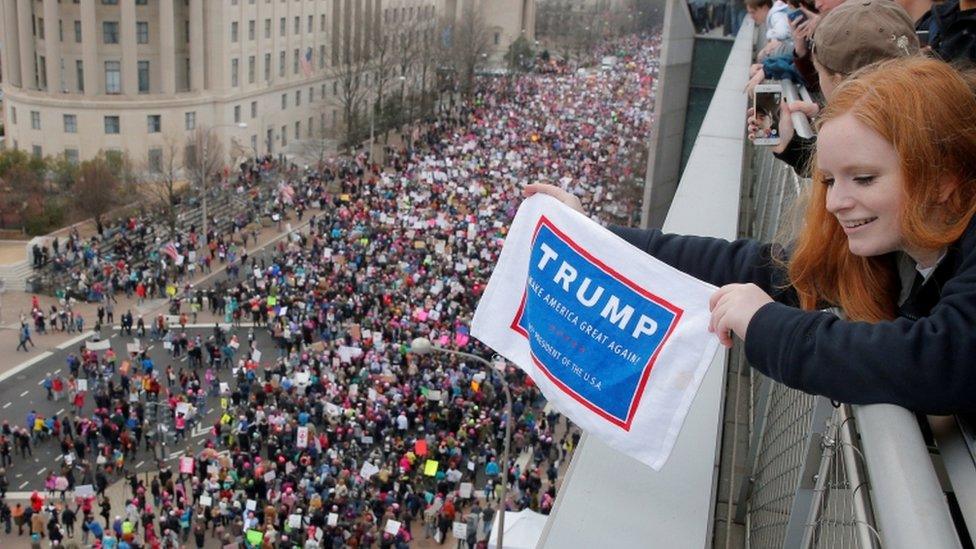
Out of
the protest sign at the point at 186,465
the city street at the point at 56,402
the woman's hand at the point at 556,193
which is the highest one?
the woman's hand at the point at 556,193

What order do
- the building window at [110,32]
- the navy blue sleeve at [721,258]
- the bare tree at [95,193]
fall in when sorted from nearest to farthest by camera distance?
Result: 1. the navy blue sleeve at [721,258]
2. the bare tree at [95,193]
3. the building window at [110,32]

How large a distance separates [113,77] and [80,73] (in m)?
1.66

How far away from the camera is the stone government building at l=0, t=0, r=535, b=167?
56656 millimetres

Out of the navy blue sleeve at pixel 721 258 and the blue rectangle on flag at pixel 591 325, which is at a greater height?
the navy blue sleeve at pixel 721 258

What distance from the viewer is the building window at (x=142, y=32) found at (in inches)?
2262

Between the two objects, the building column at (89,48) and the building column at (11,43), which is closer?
the building column at (89,48)

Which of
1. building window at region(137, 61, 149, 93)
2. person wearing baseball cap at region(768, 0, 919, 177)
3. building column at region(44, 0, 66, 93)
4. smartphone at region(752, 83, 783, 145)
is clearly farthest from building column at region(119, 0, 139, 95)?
person wearing baseball cap at region(768, 0, 919, 177)

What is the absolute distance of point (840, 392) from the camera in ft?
7.18

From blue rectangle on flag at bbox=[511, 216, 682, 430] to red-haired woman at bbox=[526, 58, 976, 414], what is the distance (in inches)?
41.9

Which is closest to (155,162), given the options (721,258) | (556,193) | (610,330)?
(556,193)

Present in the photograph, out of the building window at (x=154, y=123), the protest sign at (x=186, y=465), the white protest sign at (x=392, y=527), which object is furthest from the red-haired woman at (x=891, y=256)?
the building window at (x=154, y=123)

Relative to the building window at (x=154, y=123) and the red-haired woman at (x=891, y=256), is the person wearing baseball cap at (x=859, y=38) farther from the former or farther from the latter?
the building window at (x=154, y=123)

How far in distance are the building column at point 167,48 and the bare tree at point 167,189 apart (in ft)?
13.2

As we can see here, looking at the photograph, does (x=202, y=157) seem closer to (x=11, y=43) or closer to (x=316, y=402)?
(x=11, y=43)
